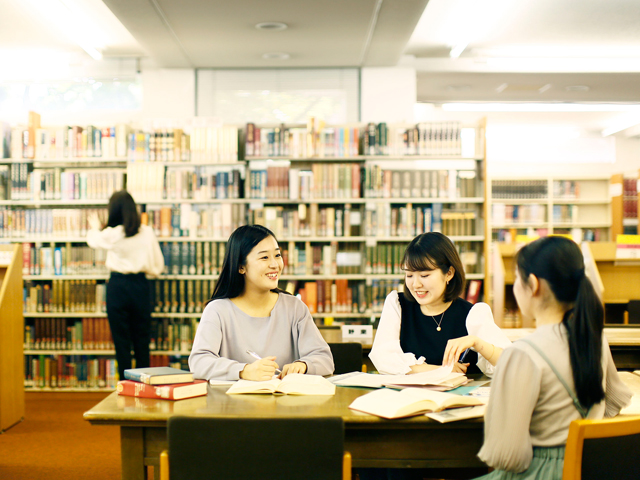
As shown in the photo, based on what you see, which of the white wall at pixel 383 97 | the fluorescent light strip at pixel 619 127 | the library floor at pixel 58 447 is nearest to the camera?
the library floor at pixel 58 447

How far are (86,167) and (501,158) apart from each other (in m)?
7.39

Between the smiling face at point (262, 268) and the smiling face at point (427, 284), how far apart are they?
54 centimetres

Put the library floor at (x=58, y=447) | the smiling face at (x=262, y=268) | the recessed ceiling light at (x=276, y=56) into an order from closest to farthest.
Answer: the smiling face at (x=262, y=268) < the library floor at (x=58, y=447) < the recessed ceiling light at (x=276, y=56)

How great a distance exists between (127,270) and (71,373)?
1.32m

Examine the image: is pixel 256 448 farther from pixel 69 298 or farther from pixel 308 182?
pixel 69 298

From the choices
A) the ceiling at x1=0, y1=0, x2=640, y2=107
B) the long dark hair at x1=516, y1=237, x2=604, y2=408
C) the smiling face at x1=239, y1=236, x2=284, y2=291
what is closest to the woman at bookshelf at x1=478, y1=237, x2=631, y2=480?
the long dark hair at x1=516, y1=237, x2=604, y2=408

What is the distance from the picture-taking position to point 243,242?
2234 millimetres

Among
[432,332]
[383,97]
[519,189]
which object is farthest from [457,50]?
[432,332]

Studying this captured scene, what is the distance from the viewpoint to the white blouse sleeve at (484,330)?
2045 mm

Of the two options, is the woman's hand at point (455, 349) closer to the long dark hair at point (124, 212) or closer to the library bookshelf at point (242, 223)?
the library bookshelf at point (242, 223)

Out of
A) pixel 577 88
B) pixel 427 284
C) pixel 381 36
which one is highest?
pixel 577 88

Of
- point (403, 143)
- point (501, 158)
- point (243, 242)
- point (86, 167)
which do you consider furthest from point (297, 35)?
point (501, 158)

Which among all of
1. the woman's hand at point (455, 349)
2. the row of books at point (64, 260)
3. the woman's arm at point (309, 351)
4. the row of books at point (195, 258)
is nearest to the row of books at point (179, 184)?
the row of books at point (195, 258)

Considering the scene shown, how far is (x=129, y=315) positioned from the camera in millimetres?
4477
